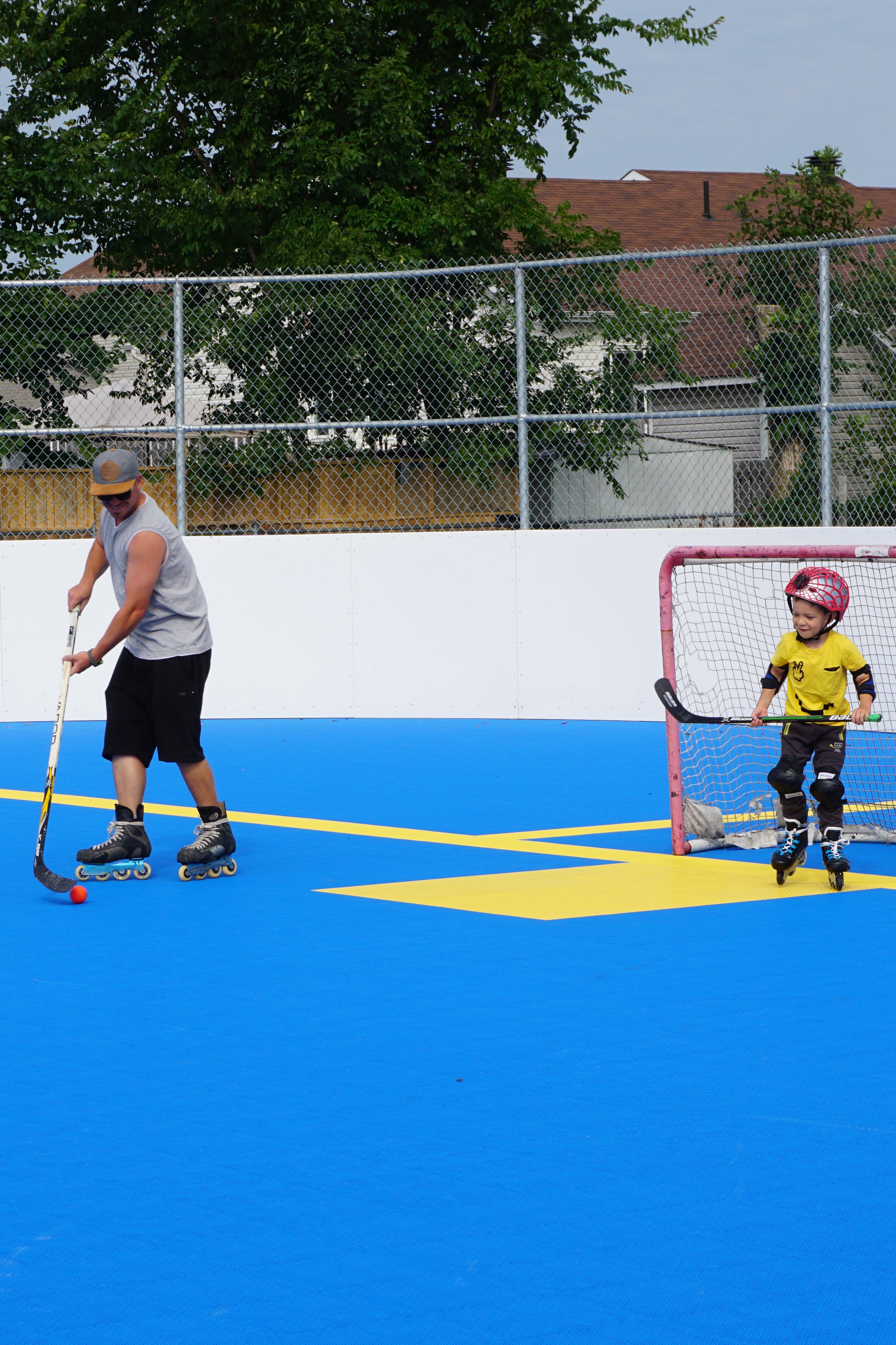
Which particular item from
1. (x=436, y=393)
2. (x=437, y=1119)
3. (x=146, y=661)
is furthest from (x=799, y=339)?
(x=437, y=1119)

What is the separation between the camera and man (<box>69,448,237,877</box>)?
7457 millimetres

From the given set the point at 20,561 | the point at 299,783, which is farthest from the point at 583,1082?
the point at 20,561

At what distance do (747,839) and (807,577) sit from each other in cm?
147

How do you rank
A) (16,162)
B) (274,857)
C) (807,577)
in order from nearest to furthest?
1. (807,577)
2. (274,857)
3. (16,162)

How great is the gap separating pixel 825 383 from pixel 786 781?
19.0ft

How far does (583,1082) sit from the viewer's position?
4512 mm

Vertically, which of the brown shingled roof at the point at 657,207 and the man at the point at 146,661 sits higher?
the brown shingled roof at the point at 657,207

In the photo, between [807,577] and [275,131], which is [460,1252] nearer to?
[807,577]

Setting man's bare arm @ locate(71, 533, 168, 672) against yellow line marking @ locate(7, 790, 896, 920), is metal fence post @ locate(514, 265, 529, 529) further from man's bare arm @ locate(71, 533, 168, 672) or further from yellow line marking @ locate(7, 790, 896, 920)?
man's bare arm @ locate(71, 533, 168, 672)

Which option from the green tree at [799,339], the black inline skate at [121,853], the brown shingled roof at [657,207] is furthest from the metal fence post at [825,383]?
the brown shingled roof at [657,207]

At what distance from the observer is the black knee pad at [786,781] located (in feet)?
24.3

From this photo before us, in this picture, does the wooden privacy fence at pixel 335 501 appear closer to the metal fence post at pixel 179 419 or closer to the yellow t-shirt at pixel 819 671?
the metal fence post at pixel 179 419

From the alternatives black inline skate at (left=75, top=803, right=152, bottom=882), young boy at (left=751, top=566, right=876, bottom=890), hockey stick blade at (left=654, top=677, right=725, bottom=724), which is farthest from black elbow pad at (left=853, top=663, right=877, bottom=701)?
black inline skate at (left=75, top=803, right=152, bottom=882)

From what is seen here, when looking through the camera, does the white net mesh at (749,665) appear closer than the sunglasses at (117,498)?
No
